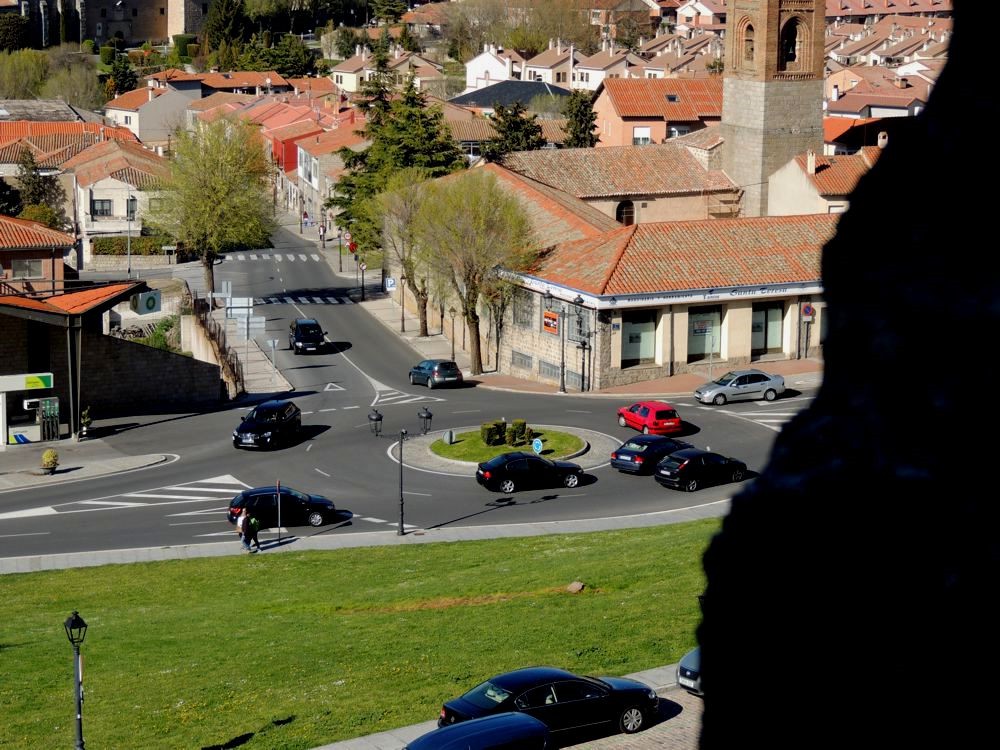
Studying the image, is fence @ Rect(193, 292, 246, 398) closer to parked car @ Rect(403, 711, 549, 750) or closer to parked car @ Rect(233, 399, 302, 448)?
parked car @ Rect(233, 399, 302, 448)

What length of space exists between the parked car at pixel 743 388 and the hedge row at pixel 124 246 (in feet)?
189

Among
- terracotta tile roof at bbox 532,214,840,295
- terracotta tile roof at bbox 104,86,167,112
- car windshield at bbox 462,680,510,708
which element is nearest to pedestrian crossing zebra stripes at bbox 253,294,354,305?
terracotta tile roof at bbox 532,214,840,295

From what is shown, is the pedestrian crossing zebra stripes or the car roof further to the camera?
the pedestrian crossing zebra stripes

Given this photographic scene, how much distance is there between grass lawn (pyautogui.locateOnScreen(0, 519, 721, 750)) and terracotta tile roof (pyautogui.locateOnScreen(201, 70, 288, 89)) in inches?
5527

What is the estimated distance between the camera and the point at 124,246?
4237 inches

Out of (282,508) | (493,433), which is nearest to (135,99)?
(493,433)

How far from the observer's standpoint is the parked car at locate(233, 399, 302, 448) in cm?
5431

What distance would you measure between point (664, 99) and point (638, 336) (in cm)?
6244

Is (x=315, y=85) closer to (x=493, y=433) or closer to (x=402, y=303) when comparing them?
(x=402, y=303)

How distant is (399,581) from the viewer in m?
35.7

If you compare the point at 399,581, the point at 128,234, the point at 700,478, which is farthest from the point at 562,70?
the point at 399,581

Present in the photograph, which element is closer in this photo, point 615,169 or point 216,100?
point 615,169

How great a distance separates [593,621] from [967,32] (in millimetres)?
25053

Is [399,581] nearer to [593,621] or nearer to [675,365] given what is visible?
[593,621]
